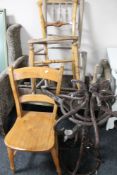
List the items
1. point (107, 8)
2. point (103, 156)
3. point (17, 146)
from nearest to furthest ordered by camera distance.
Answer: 1. point (17, 146)
2. point (103, 156)
3. point (107, 8)

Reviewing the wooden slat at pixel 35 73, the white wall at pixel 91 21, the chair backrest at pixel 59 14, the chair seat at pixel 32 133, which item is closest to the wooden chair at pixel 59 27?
the chair backrest at pixel 59 14

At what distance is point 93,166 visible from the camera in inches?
68.3

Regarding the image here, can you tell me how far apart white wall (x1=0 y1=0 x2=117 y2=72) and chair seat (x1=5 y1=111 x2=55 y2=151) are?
2.95 ft

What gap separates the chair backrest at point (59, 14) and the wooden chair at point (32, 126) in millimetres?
604

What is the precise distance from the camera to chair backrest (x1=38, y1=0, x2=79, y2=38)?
196 cm

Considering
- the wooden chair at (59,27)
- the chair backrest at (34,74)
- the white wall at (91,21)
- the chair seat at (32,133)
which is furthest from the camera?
the white wall at (91,21)

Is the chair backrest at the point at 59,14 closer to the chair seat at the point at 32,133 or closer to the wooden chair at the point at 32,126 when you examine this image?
the wooden chair at the point at 32,126

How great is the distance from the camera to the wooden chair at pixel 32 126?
4.79 ft

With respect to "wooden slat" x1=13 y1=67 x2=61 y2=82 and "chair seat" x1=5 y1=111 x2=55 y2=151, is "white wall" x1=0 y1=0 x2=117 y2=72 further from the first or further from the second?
"chair seat" x1=5 y1=111 x2=55 y2=151

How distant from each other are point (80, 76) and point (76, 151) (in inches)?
27.1

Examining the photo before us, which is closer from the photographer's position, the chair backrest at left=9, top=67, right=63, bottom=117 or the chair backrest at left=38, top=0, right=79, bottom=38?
the chair backrest at left=9, top=67, right=63, bottom=117

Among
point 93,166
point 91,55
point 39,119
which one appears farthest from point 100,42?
point 93,166

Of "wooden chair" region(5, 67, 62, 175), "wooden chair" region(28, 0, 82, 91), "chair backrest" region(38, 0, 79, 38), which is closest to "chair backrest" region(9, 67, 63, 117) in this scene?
"wooden chair" region(5, 67, 62, 175)

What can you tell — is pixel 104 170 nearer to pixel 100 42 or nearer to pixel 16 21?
pixel 100 42
